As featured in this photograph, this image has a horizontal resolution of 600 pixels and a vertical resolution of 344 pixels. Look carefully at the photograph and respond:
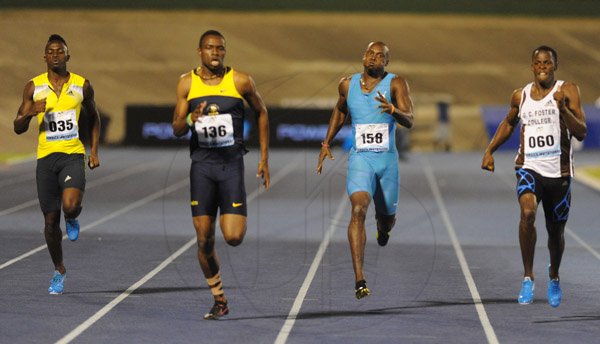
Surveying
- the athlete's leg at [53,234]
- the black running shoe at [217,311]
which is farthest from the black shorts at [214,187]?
the athlete's leg at [53,234]

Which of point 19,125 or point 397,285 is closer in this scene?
point 19,125

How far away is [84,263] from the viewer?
13.6m

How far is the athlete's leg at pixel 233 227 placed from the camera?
9719 millimetres

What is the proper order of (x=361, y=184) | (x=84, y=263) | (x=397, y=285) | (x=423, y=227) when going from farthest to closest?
(x=423, y=227)
(x=84, y=263)
(x=397, y=285)
(x=361, y=184)

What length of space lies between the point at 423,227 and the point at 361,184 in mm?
7880

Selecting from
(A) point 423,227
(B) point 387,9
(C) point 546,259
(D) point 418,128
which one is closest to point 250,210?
(A) point 423,227

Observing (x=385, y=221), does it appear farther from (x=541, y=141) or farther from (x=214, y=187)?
(x=214, y=187)

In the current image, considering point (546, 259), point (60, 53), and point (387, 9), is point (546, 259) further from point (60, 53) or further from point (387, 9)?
point (387, 9)

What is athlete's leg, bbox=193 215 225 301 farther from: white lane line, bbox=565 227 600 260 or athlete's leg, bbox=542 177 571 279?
white lane line, bbox=565 227 600 260

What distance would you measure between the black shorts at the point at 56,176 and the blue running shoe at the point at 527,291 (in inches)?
140

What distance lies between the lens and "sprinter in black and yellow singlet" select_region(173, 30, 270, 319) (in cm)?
967

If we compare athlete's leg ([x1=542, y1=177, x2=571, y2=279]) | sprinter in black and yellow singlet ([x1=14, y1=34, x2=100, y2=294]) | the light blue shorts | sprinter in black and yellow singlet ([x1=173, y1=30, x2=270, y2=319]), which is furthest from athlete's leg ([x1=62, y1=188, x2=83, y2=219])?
athlete's leg ([x1=542, y1=177, x2=571, y2=279])

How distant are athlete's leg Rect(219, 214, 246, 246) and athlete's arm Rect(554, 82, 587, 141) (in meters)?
2.49

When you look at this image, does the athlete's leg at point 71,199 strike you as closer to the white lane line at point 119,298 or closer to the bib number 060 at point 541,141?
the white lane line at point 119,298
